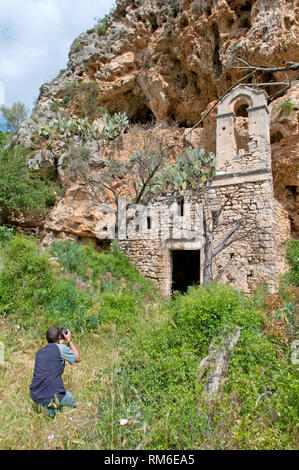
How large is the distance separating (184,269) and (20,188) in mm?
8244

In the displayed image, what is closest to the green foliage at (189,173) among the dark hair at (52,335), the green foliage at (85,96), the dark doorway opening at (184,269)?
the dark doorway opening at (184,269)

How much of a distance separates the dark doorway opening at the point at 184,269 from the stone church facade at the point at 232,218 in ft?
6.03

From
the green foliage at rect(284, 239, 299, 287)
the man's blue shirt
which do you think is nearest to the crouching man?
the man's blue shirt

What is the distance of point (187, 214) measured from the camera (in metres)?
9.39

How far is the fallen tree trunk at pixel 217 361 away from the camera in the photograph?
3148mm

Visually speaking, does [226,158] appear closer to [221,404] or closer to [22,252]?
[22,252]

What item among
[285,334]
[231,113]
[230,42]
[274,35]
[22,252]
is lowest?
[285,334]

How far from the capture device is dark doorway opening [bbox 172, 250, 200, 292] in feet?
37.8

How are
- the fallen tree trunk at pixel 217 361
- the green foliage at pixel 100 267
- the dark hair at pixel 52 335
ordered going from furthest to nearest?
the green foliage at pixel 100 267
the dark hair at pixel 52 335
the fallen tree trunk at pixel 217 361

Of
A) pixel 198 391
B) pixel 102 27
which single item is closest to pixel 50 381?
pixel 198 391

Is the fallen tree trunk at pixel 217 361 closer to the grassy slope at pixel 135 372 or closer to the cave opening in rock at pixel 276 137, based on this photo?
the grassy slope at pixel 135 372

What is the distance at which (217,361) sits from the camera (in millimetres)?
3502
